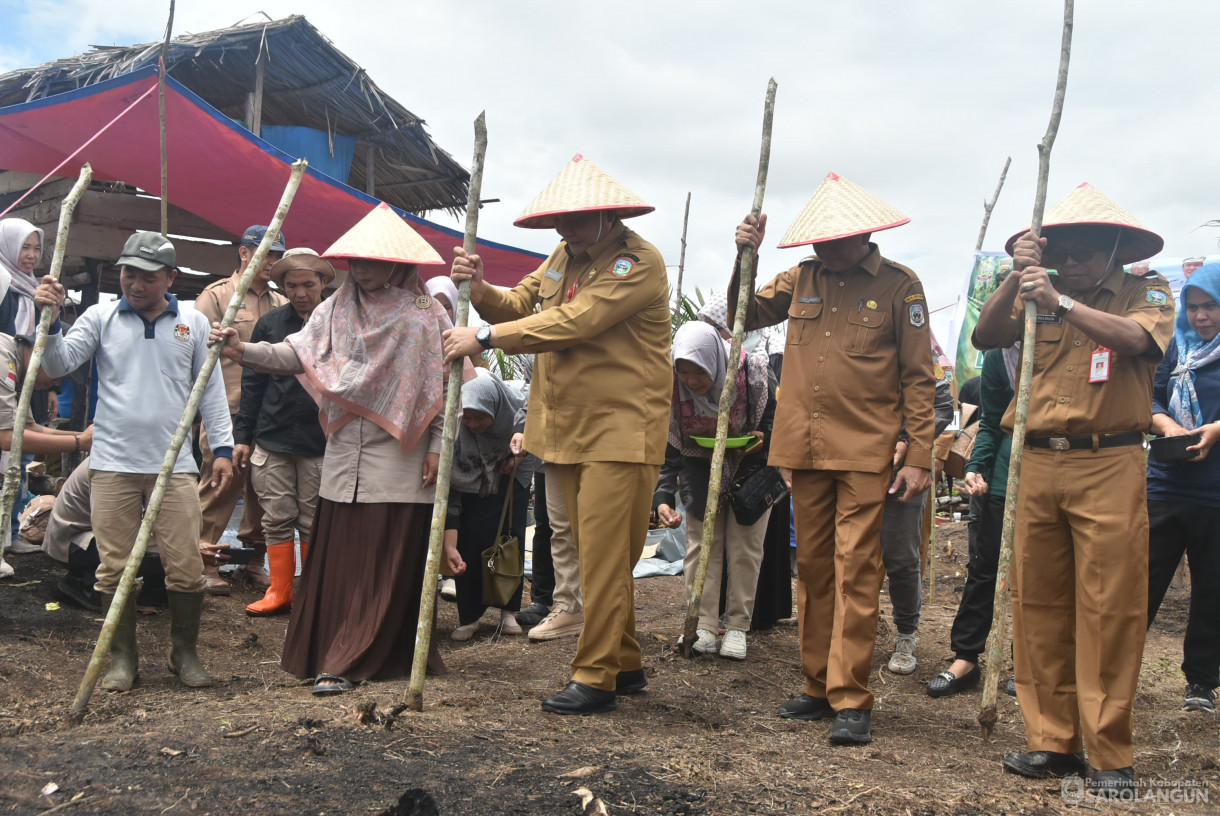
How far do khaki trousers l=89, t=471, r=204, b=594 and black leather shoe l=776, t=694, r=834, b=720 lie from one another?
245 centimetres

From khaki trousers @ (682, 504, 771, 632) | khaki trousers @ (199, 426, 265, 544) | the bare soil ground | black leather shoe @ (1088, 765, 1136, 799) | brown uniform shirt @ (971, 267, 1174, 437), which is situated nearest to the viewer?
the bare soil ground

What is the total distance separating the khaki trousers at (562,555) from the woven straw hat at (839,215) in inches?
79.8

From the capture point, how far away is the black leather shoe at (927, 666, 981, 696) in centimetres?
443

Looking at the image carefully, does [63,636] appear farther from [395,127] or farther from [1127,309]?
[395,127]

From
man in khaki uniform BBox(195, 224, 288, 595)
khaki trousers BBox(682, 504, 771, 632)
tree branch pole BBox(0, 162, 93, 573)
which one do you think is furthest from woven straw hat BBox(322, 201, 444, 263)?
khaki trousers BBox(682, 504, 771, 632)

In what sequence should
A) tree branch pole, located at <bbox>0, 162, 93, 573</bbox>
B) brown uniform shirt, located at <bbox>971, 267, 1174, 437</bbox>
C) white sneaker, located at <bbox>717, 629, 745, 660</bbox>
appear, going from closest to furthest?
brown uniform shirt, located at <bbox>971, 267, 1174, 437</bbox> → tree branch pole, located at <bbox>0, 162, 93, 573</bbox> → white sneaker, located at <bbox>717, 629, 745, 660</bbox>

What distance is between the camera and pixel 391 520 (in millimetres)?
4141

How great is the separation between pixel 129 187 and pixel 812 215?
667 centimetres

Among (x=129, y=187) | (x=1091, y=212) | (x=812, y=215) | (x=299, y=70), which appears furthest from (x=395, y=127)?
(x=1091, y=212)

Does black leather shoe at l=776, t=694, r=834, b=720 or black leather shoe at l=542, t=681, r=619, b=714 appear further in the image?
black leather shoe at l=776, t=694, r=834, b=720

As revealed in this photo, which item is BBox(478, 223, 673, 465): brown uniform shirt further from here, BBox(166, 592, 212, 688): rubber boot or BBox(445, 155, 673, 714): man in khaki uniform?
BBox(166, 592, 212, 688): rubber boot

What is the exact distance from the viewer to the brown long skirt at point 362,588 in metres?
4.06

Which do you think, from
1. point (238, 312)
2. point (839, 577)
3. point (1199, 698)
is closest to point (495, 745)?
point (839, 577)

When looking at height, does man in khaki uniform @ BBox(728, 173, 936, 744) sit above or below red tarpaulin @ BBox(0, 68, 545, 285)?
below
